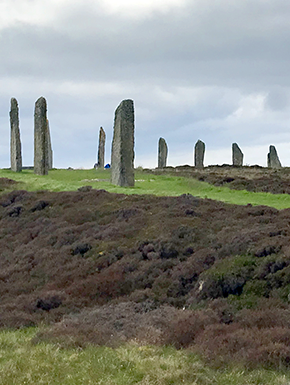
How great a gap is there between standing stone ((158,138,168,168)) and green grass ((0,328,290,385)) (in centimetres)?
5691

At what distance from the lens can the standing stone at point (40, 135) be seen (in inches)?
1743

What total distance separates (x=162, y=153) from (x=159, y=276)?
173 ft

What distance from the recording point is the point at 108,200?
83.3 ft

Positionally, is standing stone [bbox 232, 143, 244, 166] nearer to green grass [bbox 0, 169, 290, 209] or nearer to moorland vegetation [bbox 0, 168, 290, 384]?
green grass [bbox 0, 169, 290, 209]

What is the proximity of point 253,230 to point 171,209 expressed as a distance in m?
5.56

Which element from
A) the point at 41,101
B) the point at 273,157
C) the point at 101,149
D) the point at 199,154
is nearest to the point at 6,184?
the point at 41,101

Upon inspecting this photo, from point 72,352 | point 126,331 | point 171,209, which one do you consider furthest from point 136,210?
point 72,352

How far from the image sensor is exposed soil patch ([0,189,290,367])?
36.0 ft

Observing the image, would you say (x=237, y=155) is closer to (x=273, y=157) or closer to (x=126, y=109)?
(x=273, y=157)

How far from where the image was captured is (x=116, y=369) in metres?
9.29

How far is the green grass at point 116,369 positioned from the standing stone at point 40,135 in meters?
35.2

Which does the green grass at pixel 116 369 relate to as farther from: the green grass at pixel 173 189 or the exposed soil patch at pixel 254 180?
the exposed soil patch at pixel 254 180

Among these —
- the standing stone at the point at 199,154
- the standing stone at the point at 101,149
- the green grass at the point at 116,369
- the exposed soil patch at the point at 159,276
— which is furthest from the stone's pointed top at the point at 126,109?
the standing stone at the point at 199,154

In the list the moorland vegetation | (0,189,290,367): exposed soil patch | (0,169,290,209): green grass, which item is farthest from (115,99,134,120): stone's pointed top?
(0,189,290,367): exposed soil patch
